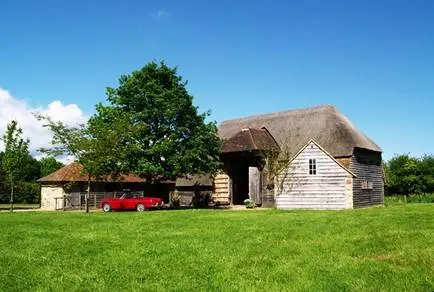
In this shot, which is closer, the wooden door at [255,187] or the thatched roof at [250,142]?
the wooden door at [255,187]

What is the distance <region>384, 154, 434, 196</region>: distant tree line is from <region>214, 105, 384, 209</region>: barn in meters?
25.9

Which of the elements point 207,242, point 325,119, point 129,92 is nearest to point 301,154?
point 325,119

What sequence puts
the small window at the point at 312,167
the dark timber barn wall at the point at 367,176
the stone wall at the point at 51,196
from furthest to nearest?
the stone wall at the point at 51,196, the dark timber barn wall at the point at 367,176, the small window at the point at 312,167


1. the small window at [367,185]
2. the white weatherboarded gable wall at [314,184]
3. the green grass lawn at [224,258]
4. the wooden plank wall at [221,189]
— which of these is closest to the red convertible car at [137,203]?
the wooden plank wall at [221,189]

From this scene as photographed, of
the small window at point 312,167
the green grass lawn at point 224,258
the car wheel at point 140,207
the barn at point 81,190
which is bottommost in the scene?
the green grass lawn at point 224,258

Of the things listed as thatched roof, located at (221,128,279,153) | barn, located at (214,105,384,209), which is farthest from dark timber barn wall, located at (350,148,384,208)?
thatched roof, located at (221,128,279,153)

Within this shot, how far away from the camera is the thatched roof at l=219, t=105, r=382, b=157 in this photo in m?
40.6

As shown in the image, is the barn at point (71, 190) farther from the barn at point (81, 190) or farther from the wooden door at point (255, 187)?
the wooden door at point (255, 187)

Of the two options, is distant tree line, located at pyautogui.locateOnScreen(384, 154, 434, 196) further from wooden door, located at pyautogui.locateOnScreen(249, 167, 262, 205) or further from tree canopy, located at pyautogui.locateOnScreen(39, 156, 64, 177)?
tree canopy, located at pyautogui.locateOnScreen(39, 156, 64, 177)

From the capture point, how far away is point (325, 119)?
144 ft

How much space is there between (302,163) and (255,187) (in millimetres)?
6808

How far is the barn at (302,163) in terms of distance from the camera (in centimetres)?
3566

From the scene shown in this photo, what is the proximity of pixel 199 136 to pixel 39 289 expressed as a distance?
104 feet

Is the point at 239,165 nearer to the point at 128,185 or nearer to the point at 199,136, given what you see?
the point at 199,136
